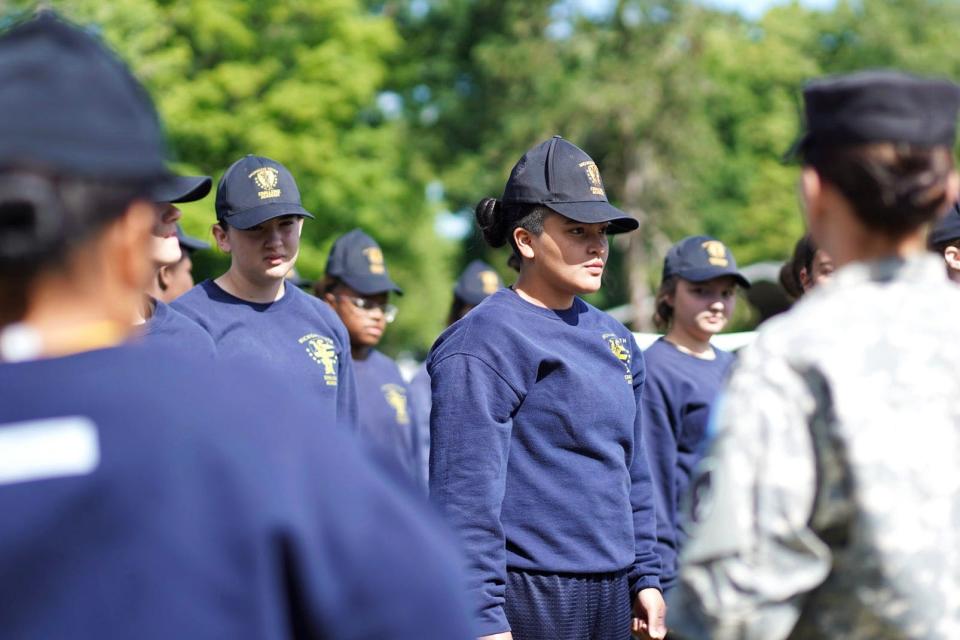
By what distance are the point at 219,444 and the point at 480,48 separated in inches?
1500

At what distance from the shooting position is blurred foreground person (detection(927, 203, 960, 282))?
5445 millimetres

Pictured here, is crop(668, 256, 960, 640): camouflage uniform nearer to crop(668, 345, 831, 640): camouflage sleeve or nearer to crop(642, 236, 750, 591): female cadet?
crop(668, 345, 831, 640): camouflage sleeve

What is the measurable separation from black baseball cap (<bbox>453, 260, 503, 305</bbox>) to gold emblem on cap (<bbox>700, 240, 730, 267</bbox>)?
146 inches

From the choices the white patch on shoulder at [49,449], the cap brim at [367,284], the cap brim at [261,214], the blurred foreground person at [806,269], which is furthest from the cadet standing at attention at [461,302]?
the white patch on shoulder at [49,449]

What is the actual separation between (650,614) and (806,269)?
1.95 meters

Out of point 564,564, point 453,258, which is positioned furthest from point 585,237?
point 453,258

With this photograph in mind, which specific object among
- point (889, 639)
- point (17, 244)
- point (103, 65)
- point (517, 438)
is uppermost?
point (103, 65)

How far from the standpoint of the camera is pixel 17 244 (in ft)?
5.56

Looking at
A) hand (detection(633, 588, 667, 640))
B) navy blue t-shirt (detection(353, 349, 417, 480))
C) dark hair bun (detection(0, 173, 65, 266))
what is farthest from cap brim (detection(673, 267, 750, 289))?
dark hair bun (detection(0, 173, 65, 266))

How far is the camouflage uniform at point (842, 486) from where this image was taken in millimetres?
2406

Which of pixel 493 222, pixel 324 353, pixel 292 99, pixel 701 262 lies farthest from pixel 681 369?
pixel 292 99

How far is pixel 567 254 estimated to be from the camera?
15.9 feet

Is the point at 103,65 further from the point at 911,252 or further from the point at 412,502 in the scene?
the point at 911,252

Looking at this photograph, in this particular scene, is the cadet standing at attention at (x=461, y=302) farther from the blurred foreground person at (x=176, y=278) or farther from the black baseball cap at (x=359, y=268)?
the blurred foreground person at (x=176, y=278)
